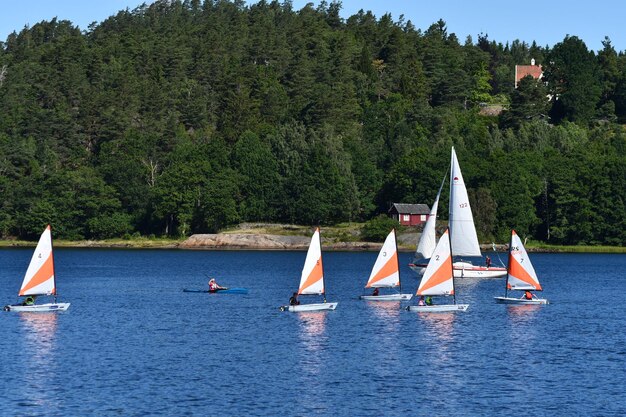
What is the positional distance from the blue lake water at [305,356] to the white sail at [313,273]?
205 centimetres

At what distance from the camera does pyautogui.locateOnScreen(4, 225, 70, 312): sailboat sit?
255 ft

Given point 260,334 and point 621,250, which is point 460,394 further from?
point 621,250

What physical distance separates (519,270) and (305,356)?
3100 centimetres

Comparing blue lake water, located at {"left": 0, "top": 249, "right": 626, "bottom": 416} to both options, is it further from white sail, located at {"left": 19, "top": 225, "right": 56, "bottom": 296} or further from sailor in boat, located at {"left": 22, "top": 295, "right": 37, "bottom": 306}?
white sail, located at {"left": 19, "top": 225, "right": 56, "bottom": 296}

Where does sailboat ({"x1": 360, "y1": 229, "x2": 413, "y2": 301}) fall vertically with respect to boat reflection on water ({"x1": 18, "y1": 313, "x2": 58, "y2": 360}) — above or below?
above

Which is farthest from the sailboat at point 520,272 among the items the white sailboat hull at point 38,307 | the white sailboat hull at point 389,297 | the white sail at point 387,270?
the white sailboat hull at point 38,307

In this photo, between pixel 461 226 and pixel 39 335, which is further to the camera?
pixel 461 226

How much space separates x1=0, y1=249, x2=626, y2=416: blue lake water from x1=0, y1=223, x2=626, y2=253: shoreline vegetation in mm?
68726

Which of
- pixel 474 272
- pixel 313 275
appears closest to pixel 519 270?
pixel 313 275

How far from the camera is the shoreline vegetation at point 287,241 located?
174 metres

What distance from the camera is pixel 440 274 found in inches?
3086

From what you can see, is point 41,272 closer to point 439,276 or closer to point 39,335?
point 39,335

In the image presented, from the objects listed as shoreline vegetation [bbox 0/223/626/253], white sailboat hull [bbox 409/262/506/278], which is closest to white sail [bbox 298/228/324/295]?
white sailboat hull [bbox 409/262/506/278]

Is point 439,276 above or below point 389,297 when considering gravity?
above
